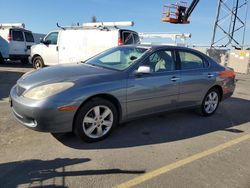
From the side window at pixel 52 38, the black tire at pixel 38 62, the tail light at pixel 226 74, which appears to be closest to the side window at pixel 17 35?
the black tire at pixel 38 62

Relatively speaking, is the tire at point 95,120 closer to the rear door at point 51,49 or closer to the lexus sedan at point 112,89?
the lexus sedan at point 112,89

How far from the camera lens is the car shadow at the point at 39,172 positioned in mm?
3006

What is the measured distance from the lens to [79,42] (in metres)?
11.9

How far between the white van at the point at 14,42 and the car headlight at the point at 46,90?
11.9m

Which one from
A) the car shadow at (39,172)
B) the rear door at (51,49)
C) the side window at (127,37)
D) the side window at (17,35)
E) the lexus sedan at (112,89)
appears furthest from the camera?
the side window at (17,35)

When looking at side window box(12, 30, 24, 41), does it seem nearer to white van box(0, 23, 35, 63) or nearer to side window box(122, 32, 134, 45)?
white van box(0, 23, 35, 63)

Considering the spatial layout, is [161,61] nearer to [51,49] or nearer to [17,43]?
[51,49]

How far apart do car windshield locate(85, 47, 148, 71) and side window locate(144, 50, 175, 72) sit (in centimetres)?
20

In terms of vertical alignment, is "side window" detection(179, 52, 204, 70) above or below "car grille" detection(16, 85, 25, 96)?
above

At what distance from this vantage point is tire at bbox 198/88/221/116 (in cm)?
595

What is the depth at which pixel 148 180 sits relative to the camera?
125 inches

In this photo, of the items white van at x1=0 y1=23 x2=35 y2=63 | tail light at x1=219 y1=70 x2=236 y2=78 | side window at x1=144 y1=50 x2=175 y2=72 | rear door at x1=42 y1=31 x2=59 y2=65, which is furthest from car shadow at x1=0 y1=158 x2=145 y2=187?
white van at x1=0 y1=23 x2=35 y2=63

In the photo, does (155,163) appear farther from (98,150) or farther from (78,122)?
(78,122)

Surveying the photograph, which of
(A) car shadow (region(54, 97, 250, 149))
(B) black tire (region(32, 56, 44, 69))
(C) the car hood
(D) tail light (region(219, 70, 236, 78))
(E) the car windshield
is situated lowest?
(A) car shadow (region(54, 97, 250, 149))
